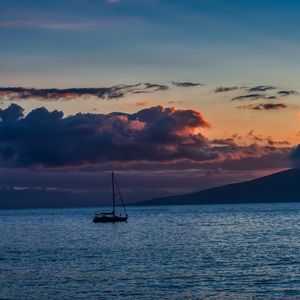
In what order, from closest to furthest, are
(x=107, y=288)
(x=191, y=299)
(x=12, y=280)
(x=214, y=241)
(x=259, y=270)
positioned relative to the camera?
(x=191, y=299)
(x=107, y=288)
(x=12, y=280)
(x=259, y=270)
(x=214, y=241)

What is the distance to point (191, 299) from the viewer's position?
160 ft

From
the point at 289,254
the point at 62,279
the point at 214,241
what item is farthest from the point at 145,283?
the point at 214,241

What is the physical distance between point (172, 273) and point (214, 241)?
44.5 meters

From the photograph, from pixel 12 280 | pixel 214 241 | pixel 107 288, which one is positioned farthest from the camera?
pixel 214 241

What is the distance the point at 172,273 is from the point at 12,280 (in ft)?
50.1

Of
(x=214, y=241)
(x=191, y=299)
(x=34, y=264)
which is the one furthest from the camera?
(x=214, y=241)

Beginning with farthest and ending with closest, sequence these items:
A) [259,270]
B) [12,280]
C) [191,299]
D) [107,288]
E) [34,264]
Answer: [34,264], [259,270], [12,280], [107,288], [191,299]

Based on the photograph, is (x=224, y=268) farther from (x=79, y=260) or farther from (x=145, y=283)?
(x=79, y=260)

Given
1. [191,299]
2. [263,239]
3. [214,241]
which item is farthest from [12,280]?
[263,239]

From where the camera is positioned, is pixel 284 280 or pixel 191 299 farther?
pixel 284 280

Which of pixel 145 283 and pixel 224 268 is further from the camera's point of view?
pixel 224 268

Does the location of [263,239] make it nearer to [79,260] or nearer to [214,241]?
[214,241]

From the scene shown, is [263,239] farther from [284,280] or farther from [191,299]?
[191,299]

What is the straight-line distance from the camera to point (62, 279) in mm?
60938
